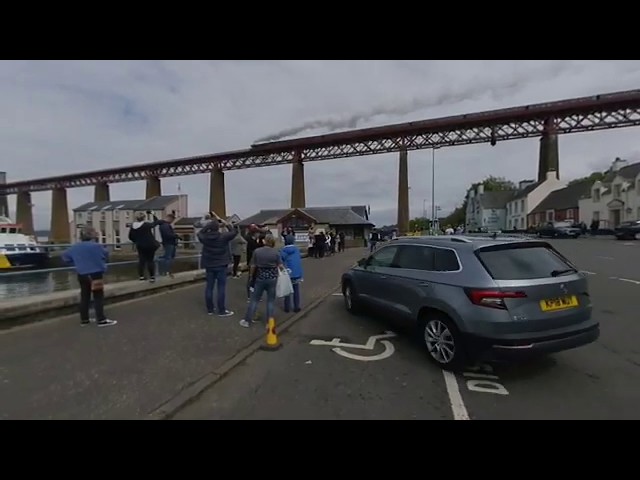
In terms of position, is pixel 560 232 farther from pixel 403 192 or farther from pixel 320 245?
pixel 320 245

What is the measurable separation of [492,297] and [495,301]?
5 cm

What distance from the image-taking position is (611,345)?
514 cm

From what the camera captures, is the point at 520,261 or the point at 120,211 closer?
the point at 520,261

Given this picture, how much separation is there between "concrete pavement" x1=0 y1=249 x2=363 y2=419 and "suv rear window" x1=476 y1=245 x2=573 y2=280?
3.44 metres

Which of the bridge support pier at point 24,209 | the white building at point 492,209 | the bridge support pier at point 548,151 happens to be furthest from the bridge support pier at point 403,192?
the bridge support pier at point 24,209

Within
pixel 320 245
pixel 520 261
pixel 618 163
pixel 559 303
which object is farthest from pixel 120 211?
pixel 618 163

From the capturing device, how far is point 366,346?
17.1 ft

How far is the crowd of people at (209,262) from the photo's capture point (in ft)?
18.3

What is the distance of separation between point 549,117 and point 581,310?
4439 cm

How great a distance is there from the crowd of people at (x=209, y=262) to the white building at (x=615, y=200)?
45.1 m

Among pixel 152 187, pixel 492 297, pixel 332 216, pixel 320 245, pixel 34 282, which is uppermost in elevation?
pixel 152 187
